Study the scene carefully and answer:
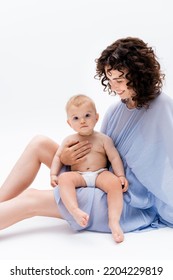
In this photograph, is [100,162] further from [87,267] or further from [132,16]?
[132,16]

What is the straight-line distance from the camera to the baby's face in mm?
2100

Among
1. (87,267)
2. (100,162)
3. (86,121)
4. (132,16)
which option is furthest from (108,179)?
(132,16)

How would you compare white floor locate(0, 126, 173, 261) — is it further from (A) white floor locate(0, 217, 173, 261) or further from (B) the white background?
(B) the white background

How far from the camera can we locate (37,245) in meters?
1.97

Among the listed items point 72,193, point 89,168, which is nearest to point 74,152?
point 89,168

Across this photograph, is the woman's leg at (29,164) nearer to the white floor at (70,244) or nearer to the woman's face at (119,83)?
the white floor at (70,244)

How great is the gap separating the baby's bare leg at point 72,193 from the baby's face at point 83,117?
0.19m

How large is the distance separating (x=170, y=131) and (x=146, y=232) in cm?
42

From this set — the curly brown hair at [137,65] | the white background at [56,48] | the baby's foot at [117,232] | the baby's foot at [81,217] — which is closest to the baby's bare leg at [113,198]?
the baby's foot at [117,232]

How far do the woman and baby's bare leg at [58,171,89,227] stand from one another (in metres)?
0.05

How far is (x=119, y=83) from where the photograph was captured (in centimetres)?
204

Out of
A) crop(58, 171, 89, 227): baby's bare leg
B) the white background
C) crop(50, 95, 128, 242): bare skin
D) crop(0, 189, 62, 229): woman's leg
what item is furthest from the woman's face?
the white background

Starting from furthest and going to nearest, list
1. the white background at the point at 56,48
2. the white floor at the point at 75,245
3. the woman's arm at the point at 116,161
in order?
the white background at the point at 56,48 < the woman's arm at the point at 116,161 < the white floor at the point at 75,245

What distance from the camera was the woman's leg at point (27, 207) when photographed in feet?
6.67
